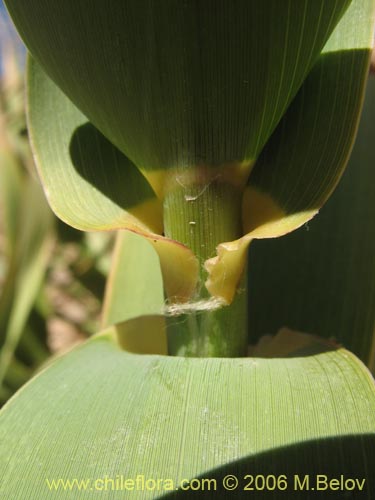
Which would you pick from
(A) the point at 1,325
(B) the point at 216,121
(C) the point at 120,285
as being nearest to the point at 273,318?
(C) the point at 120,285

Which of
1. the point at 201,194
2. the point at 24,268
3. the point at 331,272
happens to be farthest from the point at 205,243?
the point at 24,268

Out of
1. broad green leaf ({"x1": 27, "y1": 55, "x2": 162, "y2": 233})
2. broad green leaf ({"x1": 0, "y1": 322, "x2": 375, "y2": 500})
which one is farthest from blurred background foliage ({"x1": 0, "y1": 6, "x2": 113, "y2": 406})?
broad green leaf ({"x1": 0, "y1": 322, "x2": 375, "y2": 500})

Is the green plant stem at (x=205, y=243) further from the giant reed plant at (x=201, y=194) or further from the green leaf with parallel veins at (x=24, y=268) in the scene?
the green leaf with parallel veins at (x=24, y=268)

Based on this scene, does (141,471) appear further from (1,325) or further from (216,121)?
(1,325)

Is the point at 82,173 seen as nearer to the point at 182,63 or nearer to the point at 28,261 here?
the point at 182,63

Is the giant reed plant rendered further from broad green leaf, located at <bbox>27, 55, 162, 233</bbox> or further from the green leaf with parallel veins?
the green leaf with parallel veins

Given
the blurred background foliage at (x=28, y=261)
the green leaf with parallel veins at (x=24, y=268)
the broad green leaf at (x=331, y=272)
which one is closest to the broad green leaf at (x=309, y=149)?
the broad green leaf at (x=331, y=272)
